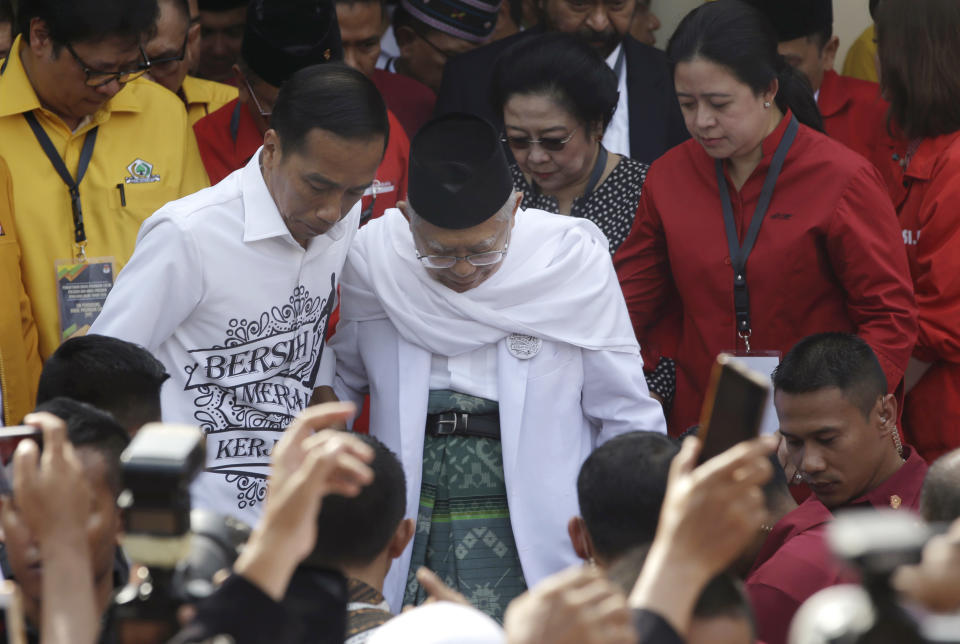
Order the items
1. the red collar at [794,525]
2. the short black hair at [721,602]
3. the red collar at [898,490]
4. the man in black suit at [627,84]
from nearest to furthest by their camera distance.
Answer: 1. the short black hair at [721,602]
2. the red collar at [794,525]
3. the red collar at [898,490]
4. the man in black suit at [627,84]

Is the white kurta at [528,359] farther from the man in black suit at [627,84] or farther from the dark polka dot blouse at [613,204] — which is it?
the man in black suit at [627,84]

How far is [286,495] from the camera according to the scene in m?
1.90

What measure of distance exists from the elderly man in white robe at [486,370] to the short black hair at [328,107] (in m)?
0.17

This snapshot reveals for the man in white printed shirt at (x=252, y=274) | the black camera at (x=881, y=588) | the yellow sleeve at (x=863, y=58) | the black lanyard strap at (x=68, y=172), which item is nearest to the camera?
the black camera at (x=881, y=588)

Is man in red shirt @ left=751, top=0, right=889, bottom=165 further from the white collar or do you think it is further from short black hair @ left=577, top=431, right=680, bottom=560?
short black hair @ left=577, top=431, right=680, bottom=560

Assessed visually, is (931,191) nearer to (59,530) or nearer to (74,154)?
(74,154)

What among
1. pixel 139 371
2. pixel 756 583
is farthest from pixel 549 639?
pixel 139 371

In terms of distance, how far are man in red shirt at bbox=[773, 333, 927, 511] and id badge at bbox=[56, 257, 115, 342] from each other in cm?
208

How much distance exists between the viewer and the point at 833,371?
3.99 metres

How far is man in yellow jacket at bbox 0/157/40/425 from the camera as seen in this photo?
4234mm

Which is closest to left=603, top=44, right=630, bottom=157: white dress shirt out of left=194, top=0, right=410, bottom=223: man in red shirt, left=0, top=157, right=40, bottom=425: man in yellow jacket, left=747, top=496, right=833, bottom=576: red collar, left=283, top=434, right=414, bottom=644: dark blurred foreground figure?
left=194, top=0, right=410, bottom=223: man in red shirt

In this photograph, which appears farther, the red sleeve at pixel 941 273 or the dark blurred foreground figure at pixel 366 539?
the red sleeve at pixel 941 273

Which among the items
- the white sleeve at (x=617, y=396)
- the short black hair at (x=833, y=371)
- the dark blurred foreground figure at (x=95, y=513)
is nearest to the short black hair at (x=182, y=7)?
the white sleeve at (x=617, y=396)

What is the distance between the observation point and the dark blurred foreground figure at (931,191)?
4.71 m
